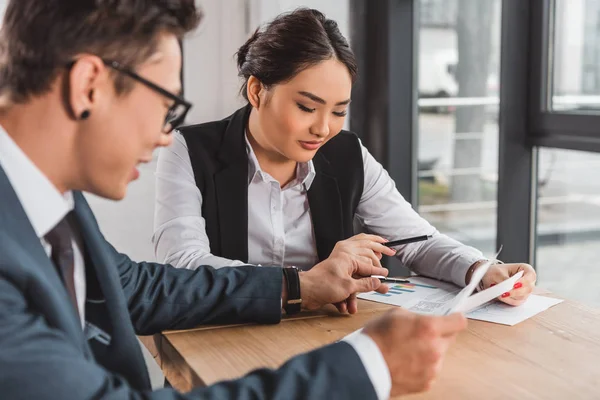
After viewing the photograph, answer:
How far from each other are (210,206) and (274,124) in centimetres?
28

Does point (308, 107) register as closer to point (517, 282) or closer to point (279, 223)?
point (279, 223)

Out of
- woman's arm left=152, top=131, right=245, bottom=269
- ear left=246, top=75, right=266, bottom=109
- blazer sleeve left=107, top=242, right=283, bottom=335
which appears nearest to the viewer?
blazer sleeve left=107, top=242, right=283, bottom=335

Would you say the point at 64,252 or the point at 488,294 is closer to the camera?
the point at 64,252

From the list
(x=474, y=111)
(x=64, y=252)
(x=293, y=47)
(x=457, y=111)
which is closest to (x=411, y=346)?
(x=64, y=252)

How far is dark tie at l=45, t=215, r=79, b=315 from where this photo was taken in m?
1.05

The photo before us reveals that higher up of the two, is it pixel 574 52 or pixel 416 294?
pixel 574 52

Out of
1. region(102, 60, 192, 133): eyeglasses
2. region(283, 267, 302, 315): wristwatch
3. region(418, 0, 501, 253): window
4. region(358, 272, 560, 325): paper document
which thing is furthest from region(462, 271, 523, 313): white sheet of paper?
region(418, 0, 501, 253): window

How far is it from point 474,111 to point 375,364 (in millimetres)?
A: 3027

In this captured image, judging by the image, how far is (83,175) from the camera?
0.96 m

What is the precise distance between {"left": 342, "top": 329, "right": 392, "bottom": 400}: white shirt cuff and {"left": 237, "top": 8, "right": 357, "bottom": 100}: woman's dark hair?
3.16ft

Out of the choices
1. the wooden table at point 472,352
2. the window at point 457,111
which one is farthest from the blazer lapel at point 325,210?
the window at point 457,111

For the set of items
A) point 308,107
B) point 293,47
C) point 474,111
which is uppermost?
point 293,47

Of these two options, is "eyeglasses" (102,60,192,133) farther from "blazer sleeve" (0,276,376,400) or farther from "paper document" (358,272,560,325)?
"paper document" (358,272,560,325)

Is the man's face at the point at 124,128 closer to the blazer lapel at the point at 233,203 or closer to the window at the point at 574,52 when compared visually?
the blazer lapel at the point at 233,203
